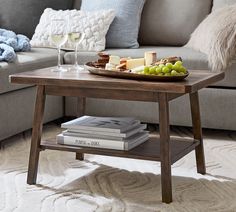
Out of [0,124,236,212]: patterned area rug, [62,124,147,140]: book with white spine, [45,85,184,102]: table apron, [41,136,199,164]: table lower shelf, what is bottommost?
[0,124,236,212]: patterned area rug

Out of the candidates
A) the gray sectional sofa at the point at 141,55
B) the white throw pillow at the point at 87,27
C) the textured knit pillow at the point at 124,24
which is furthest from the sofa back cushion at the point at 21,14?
the textured knit pillow at the point at 124,24

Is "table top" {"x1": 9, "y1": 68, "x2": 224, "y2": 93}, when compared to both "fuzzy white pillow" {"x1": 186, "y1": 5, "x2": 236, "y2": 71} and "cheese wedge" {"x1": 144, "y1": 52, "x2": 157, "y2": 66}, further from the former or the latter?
"fuzzy white pillow" {"x1": 186, "y1": 5, "x2": 236, "y2": 71}

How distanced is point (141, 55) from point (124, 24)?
400 millimetres

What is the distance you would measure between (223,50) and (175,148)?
2.71 feet

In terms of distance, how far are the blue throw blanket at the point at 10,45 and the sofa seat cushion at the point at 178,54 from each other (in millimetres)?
248

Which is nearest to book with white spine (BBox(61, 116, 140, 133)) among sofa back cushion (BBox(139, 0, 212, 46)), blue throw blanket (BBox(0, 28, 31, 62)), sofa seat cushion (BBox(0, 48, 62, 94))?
sofa seat cushion (BBox(0, 48, 62, 94))

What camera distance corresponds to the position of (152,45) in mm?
3748

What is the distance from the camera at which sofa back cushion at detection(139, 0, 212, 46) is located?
12.0 ft

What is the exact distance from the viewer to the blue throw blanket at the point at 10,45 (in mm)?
2977

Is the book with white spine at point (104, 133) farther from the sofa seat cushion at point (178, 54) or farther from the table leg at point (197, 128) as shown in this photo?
the sofa seat cushion at point (178, 54)

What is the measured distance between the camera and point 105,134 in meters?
2.35

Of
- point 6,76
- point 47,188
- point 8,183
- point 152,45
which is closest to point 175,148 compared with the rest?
point 47,188

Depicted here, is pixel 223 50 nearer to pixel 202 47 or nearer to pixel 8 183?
pixel 202 47

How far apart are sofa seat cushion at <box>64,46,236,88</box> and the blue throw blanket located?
0.25 metres
